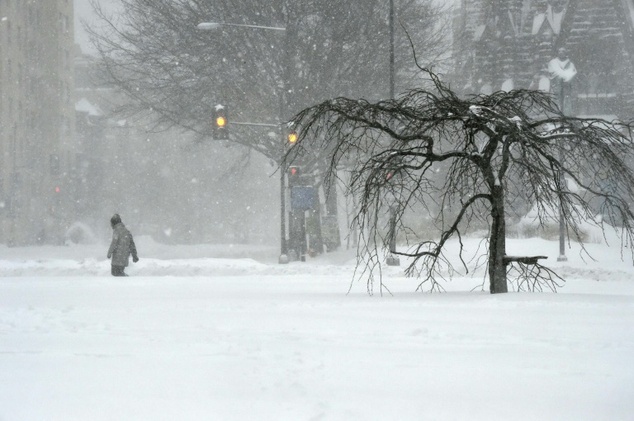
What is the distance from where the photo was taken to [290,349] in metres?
7.89

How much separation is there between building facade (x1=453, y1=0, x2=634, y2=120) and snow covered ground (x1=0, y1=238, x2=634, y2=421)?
3558 centimetres

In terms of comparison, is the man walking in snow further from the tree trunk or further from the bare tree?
the bare tree

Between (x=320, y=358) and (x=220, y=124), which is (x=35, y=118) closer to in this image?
(x=220, y=124)

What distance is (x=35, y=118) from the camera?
223 ft

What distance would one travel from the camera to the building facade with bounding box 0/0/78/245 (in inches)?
2315

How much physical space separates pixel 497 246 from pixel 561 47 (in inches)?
1587

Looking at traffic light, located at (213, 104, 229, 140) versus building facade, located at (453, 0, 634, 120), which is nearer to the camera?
traffic light, located at (213, 104, 229, 140)

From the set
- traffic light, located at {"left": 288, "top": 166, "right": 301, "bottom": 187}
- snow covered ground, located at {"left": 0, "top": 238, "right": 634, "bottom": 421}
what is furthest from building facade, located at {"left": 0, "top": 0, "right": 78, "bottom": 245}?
snow covered ground, located at {"left": 0, "top": 238, "right": 634, "bottom": 421}

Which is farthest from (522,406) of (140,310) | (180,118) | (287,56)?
(180,118)

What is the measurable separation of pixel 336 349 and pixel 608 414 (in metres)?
2.54

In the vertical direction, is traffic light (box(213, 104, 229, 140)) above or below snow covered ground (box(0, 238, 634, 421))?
above

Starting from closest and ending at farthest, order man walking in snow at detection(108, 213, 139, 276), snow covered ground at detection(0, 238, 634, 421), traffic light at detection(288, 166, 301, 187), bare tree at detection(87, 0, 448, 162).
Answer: snow covered ground at detection(0, 238, 634, 421), man walking in snow at detection(108, 213, 139, 276), traffic light at detection(288, 166, 301, 187), bare tree at detection(87, 0, 448, 162)

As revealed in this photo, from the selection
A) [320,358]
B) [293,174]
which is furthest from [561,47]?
[320,358]

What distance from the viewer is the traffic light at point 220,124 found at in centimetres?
2636
